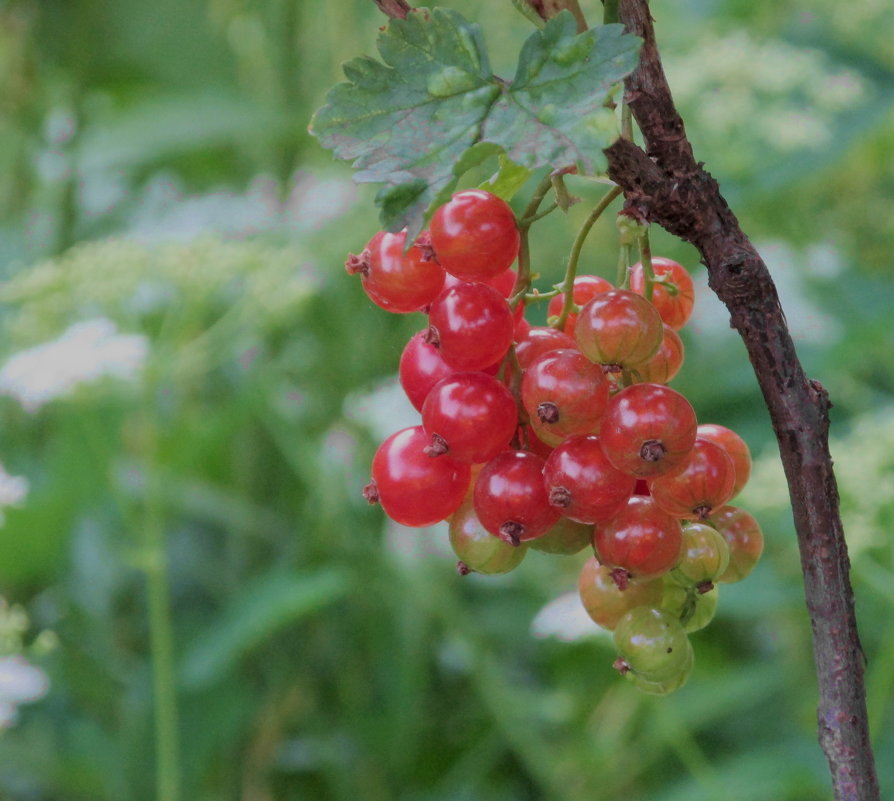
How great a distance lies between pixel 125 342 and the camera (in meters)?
0.88

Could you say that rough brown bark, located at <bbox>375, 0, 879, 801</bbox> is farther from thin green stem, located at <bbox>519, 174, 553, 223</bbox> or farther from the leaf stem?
the leaf stem

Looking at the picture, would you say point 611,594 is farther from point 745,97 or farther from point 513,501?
point 745,97

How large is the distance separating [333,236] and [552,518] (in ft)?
2.95

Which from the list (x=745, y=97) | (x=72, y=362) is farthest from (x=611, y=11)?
(x=745, y=97)

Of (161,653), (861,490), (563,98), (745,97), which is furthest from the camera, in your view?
(745,97)

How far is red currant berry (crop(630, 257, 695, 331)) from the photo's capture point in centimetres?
35

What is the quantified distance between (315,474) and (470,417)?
828 mm

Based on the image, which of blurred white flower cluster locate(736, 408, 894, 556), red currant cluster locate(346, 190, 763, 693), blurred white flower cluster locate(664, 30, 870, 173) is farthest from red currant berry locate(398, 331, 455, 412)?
blurred white flower cluster locate(664, 30, 870, 173)

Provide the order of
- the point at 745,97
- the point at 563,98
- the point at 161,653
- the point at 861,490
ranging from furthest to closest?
the point at 745,97
the point at 161,653
the point at 861,490
the point at 563,98

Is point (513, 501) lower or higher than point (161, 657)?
lower

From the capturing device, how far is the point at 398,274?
0.33 m

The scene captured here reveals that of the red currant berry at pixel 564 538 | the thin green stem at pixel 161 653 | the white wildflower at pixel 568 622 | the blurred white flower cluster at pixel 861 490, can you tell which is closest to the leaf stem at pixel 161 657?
the thin green stem at pixel 161 653

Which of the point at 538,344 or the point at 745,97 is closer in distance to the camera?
the point at 538,344

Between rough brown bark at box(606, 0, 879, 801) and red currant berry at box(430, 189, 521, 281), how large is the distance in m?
0.04
